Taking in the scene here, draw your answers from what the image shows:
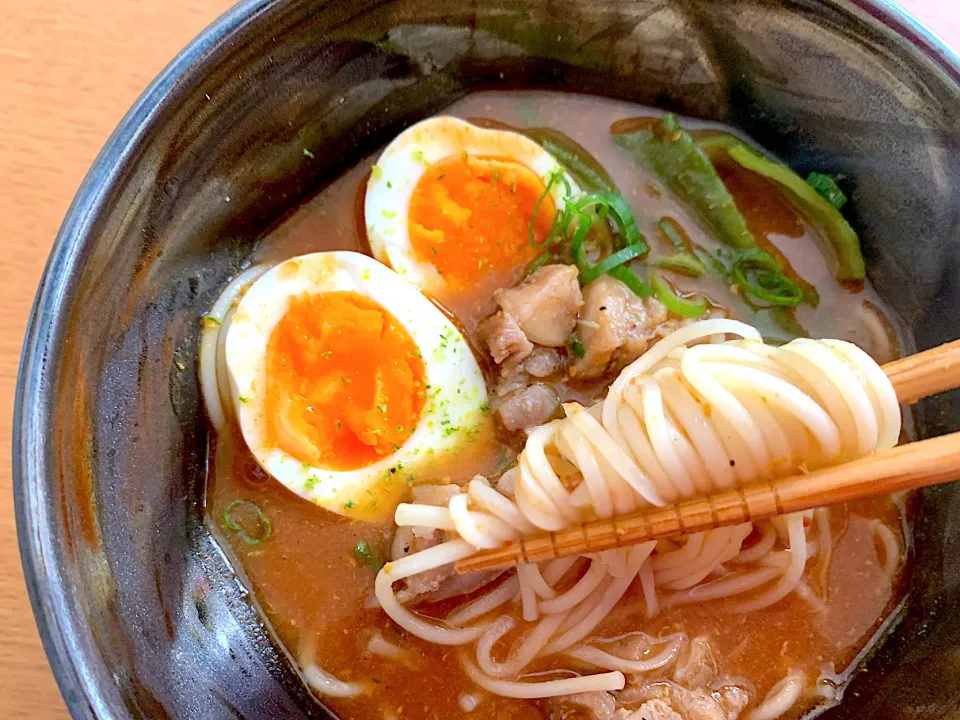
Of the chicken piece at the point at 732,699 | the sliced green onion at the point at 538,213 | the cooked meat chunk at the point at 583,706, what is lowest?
the chicken piece at the point at 732,699

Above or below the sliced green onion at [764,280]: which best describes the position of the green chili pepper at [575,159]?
above

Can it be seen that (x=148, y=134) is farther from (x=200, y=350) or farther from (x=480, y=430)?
(x=480, y=430)

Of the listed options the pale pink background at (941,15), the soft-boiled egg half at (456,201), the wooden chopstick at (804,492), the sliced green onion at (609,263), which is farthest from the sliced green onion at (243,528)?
the pale pink background at (941,15)

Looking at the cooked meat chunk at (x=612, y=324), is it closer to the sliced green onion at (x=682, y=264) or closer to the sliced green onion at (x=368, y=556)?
the sliced green onion at (x=682, y=264)

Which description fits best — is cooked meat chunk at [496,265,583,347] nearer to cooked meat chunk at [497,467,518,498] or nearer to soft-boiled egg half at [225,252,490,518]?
soft-boiled egg half at [225,252,490,518]

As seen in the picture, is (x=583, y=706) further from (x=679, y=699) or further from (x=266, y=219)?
(x=266, y=219)

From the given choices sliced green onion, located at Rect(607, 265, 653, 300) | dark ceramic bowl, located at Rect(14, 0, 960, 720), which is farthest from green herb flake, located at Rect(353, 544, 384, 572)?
sliced green onion, located at Rect(607, 265, 653, 300)
